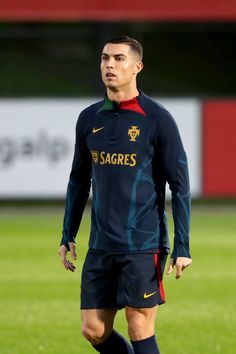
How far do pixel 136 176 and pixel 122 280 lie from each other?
608 mm

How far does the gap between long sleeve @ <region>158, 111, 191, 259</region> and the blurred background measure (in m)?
2.44

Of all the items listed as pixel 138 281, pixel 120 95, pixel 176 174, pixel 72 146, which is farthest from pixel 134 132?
pixel 72 146

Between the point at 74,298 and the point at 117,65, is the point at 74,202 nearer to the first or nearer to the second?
the point at 117,65

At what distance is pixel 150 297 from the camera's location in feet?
23.4

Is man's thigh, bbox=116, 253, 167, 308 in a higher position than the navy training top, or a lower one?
lower

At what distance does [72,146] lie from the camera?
2219 centimetres

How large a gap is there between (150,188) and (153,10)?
52.4 ft

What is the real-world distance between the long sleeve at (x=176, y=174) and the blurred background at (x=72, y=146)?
2.44 m

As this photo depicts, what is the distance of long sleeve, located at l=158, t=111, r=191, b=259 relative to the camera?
707 cm

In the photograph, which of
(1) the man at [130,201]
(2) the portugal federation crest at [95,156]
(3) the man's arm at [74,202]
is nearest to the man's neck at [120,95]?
(1) the man at [130,201]

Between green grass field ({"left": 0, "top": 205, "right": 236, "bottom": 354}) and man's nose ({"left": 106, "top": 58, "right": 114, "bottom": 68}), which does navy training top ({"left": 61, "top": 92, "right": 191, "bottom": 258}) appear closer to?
man's nose ({"left": 106, "top": 58, "right": 114, "bottom": 68})

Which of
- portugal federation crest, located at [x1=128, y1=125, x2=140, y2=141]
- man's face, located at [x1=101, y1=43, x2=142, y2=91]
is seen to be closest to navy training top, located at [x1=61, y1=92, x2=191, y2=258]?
portugal federation crest, located at [x1=128, y1=125, x2=140, y2=141]

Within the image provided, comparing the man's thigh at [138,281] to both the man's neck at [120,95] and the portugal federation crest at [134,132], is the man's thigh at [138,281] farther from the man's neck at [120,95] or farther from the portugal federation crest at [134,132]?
the man's neck at [120,95]

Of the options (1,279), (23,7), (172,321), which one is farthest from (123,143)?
(23,7)
